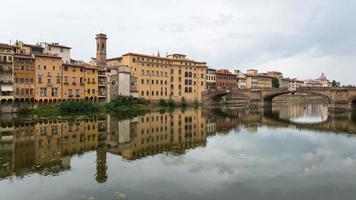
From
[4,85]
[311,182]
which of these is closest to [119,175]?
[311,182]

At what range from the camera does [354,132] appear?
Answer: 132 ft

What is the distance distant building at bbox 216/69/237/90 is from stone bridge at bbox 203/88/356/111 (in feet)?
47.4

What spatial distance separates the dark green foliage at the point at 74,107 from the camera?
2461 inches

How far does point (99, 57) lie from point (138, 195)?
254ft

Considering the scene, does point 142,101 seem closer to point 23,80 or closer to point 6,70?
point 23,80

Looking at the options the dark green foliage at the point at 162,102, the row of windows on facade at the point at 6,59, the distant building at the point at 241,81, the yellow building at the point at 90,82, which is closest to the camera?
the row of windows on facade at the point at 6,59

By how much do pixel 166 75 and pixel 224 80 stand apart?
41452 millimetres

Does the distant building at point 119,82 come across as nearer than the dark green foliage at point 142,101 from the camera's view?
Yes

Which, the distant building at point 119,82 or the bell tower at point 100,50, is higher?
the bell tower at point 100,50

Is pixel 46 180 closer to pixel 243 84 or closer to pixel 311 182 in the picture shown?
pixel 311 182

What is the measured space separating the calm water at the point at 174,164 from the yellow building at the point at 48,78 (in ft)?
88.7

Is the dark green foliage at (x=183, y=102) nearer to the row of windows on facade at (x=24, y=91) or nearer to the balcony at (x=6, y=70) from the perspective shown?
the row of windows on facade at (x=24, y=91)

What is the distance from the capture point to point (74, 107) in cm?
6316

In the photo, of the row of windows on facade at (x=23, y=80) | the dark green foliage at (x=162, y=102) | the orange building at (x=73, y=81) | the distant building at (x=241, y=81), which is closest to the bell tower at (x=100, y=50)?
the orange building at (x=73, y=81)
